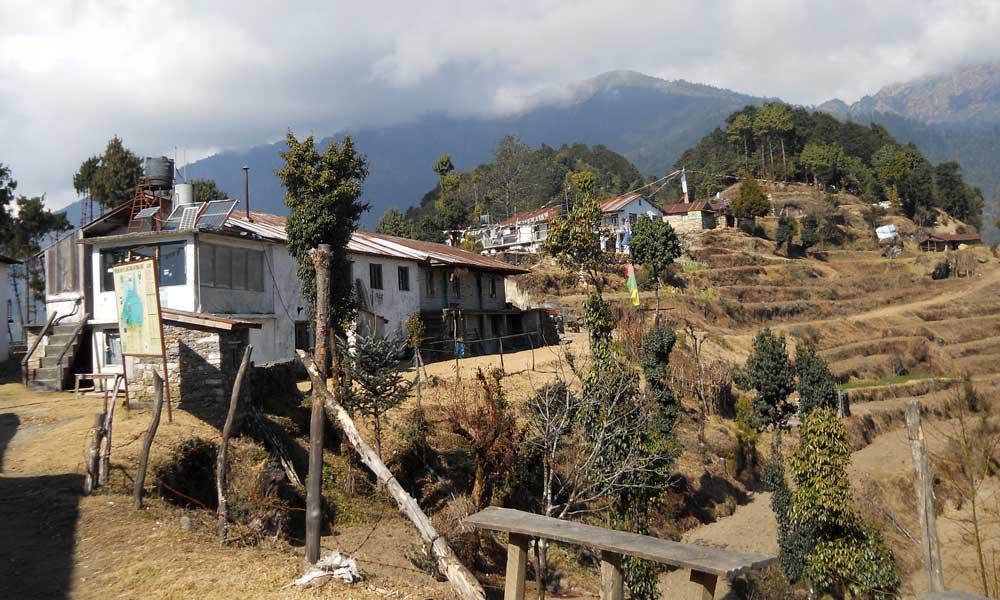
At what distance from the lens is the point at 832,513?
1781 cm

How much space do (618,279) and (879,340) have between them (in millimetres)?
18620

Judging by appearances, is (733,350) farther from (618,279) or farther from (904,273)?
(904,273)

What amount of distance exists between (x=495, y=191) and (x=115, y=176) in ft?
163

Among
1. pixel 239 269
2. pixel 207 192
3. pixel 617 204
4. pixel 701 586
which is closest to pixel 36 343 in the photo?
pixel 239 269

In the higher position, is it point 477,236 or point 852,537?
point 477,236

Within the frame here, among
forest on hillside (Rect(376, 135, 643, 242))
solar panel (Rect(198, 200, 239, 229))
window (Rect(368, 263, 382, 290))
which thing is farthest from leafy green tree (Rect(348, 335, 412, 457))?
forest on hillside (Rect(376, 135, 643, 242))

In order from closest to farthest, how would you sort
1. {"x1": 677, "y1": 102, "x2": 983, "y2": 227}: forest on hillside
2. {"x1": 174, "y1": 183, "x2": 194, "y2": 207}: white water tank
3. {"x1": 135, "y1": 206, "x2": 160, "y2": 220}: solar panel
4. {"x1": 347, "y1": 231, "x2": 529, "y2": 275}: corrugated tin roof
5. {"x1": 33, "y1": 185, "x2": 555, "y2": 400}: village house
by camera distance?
{"x1": 33, "y1": 185, "x2": 555, "y2": 400}: village house
{"x1": 135, "y1": 206, "x2": 160, "y2": 220}: solar panel
{"x1": 174, "y1": 183, "x2": 194, "y2": 207}: white water tank
{"x1": 347, "y1": 231, "x2": 529, "y2": 275}: corrugated tin roof
{"x1": 677, "y1": 102, "x2": 983, "y2": 227}: forest on hillside

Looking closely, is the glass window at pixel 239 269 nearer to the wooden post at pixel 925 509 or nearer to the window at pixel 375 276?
the window at pixel 375 276

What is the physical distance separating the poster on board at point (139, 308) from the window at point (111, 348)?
8.32 meters

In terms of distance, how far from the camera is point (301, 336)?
26.7 m

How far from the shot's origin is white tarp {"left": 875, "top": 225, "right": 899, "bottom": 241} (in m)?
73.8

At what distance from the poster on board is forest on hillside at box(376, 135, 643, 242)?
1861 inches

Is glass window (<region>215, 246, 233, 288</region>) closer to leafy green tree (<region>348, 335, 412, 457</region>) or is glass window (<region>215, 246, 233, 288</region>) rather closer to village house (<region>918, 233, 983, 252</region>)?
leafy green tree (<region>348, 335, 412, 457</region>)

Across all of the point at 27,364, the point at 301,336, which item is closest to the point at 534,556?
the point at 301,336
